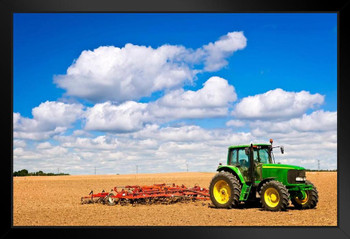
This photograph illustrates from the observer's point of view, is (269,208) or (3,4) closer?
(3,4)

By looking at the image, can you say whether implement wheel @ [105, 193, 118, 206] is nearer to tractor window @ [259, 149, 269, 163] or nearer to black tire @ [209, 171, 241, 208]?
black tire @ [209, 171, 241, 208]

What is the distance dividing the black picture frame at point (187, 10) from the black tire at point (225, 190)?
29.1 feet

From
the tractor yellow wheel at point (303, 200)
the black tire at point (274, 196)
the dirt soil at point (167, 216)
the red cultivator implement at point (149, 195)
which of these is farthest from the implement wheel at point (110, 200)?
the tractor yellow wheel at point (303, 200)

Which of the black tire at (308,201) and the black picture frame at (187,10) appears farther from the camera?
the black tire at (308,201)

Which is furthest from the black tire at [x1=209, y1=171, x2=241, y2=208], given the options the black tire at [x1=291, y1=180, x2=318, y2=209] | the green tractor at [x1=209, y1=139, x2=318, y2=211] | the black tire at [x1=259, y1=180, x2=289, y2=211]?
the black tire at [x1=291, y1=180, x2=318, y2=209]

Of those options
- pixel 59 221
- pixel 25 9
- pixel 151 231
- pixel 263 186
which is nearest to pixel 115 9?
pixel 25 9

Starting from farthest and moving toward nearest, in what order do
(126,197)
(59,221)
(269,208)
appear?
(126,197) < (269,208) < (59,221)

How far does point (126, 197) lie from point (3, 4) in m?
11.1

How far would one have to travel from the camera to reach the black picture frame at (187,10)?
17.3 ft

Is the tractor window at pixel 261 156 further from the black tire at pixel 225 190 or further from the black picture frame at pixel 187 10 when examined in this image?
the black picture frame at pixel 187 10

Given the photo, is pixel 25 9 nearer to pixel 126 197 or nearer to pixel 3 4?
pixel 3 4

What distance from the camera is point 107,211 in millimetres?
14250

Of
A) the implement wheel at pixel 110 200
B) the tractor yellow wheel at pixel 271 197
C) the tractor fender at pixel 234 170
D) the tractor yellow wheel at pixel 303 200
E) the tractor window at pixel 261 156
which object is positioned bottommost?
the implement wheel at pixel 110 200

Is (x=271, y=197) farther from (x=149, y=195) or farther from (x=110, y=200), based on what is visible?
(x=110, y=200)
